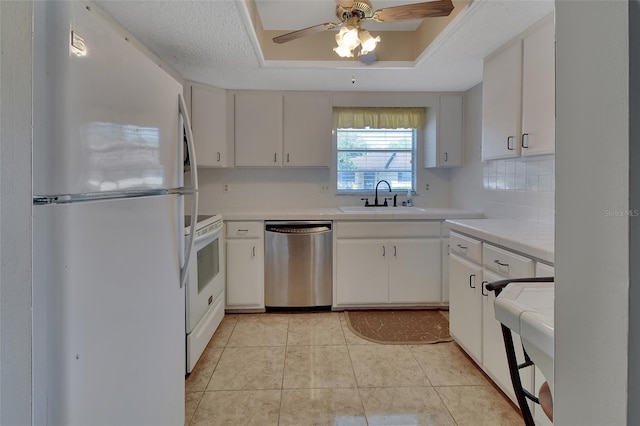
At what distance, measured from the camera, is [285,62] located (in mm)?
2615

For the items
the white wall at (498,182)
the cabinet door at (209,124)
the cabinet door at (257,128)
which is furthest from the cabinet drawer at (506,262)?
the cabinet door at (209,124)

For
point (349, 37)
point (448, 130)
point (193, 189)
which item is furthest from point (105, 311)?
point (448, 130)

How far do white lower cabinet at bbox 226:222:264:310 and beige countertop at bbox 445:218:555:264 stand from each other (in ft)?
5.48

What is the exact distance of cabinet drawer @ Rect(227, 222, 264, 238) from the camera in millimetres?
2988

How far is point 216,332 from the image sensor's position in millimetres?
2670

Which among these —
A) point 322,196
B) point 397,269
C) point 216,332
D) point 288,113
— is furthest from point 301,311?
point 288,113

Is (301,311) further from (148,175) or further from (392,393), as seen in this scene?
(148,175)

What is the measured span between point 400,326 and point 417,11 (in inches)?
89.9

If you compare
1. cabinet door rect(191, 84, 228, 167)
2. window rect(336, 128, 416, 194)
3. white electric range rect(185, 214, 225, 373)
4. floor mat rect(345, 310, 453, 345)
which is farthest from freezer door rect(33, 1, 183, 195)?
window rect(336, 128, 416, 194)

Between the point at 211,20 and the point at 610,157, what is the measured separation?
2.05 m

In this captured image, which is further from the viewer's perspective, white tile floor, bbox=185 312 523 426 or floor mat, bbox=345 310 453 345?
floor mat, bbox=345 310 453 345

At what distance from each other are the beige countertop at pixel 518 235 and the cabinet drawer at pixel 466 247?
42 mm

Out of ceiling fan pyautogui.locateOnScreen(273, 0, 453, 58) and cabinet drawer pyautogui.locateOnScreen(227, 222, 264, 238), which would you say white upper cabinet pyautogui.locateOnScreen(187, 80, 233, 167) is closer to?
cabinet drawer pyautogui.locateOnScreen(227, 222, 264, 238)

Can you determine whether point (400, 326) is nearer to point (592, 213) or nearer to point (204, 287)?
point (204, 287)
